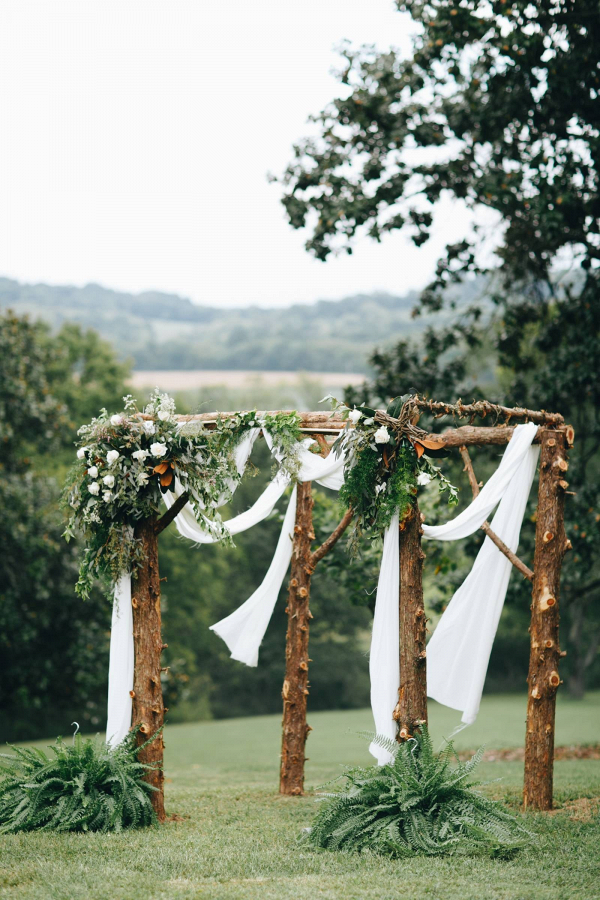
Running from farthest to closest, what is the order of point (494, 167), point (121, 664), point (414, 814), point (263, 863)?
point (494, 167)
point (121, 664)
point (414, 814)
point (263, 863)

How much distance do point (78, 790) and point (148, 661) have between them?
3.70 feet

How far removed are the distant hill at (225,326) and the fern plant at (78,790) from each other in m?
46.2

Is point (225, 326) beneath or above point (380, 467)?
above

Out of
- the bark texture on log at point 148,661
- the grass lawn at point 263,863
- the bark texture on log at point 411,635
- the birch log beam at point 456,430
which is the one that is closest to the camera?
the grass lawn at point 263,863

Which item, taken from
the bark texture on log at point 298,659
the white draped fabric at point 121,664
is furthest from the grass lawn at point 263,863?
the white draped fabric at point 121,664

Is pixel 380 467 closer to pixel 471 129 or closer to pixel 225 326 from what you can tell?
pixel 471 129

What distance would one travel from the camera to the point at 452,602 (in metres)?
7.36

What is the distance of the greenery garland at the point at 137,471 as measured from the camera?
23.5ft

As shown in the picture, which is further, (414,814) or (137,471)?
(137,471)

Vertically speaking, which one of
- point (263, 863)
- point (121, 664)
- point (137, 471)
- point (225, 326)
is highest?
point (225, 326)

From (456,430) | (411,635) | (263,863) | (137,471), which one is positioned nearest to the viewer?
(263,863)

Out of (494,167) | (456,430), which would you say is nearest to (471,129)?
(494,167)

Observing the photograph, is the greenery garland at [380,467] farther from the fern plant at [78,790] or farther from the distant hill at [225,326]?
the distant hill at [225,326]

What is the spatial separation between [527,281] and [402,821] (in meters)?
9.10
